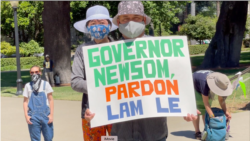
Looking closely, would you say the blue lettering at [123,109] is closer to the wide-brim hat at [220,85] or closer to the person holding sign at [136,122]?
the person holding sign at [136,122]

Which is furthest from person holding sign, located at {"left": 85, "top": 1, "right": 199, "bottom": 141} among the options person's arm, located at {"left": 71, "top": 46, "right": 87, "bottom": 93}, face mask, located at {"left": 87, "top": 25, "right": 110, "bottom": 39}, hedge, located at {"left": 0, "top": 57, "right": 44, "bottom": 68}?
hedge, located at {"left": 0, "top": 57, "right": 44, "bottom": 68}

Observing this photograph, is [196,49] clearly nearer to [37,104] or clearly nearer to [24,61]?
[24,61]

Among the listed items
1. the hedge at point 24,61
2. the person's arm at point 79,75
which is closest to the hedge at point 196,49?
the hedge at point 24,61

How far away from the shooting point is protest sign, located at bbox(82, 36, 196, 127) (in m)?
2.93

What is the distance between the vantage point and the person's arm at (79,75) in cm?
309

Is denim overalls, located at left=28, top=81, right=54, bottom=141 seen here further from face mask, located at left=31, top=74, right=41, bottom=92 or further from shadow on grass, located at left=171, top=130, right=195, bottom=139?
shadow on grass, located at left=171, top=130, right=195, bottom=139

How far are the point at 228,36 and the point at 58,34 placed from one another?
10.0 meters

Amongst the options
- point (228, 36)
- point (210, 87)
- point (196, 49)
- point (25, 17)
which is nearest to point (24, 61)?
point (25, 17)

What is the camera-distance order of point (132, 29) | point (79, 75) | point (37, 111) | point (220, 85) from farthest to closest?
point (37, 111) < point (220, 85) < point (79, 75) < point (132, 29)

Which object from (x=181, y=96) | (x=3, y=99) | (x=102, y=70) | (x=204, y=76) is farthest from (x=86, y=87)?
(x=3, y=99)

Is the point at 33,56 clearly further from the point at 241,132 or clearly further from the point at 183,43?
the point at 183,43

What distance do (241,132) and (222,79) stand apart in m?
2.58

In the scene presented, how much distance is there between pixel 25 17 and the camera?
1479 inches

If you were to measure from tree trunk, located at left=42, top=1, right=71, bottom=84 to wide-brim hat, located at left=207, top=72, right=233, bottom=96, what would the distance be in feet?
44.8
